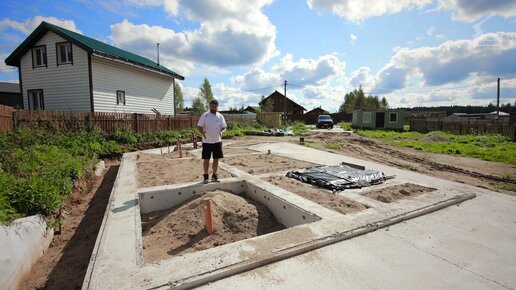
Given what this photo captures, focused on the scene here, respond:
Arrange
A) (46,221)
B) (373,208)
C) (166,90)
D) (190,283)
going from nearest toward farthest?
(190,283) → (46,221) → (373,208) → (166,90)

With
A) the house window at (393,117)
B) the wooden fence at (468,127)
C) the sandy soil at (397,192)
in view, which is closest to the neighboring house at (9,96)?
the sandy soil at (397,192)

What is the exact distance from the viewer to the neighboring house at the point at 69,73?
14.1 m

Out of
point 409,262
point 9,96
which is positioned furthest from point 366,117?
point 9,96

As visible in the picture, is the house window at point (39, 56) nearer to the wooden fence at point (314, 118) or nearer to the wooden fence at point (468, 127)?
the wooden fence at point (468, 127)

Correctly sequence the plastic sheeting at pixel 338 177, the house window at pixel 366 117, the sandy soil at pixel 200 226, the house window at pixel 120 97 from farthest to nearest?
the house window at pixel 366 117 < the house window at pixel 120 97 < the plastic sheeting at pixel 338 177 < the sandy soil at pixel 200 226

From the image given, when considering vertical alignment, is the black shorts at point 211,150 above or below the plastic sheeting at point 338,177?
above

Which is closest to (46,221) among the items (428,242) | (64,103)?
(428,242)

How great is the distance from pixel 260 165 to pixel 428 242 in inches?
193

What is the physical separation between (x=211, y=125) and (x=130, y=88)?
13513mm

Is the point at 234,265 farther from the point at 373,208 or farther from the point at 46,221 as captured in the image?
the point at 46,221

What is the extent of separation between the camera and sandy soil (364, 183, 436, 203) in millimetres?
4512

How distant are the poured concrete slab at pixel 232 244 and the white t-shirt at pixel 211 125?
4.39 ft

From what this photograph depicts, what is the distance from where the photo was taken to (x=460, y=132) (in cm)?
2291

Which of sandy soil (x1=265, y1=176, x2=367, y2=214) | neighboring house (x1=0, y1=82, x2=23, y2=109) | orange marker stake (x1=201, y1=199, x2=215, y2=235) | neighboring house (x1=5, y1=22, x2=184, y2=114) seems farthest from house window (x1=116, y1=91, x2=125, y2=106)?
neighboring house (x1=0, y1=82, x2=23, y2=109)
